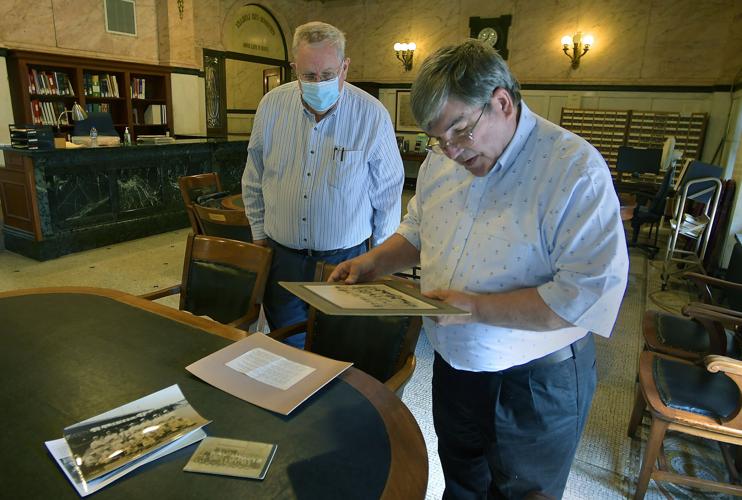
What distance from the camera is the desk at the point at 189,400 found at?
88 centimetres

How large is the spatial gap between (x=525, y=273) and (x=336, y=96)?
128 centimetres

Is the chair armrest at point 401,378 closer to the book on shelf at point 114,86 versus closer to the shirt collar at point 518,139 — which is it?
the shirt collar at point 518,139

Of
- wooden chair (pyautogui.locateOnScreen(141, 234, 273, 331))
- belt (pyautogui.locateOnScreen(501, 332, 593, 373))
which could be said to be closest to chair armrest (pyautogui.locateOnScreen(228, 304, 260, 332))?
wooden chair (pyautogui.locateOnScreen(141, 234, 273, 331))

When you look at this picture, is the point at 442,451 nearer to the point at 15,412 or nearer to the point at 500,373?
the point at 500,373

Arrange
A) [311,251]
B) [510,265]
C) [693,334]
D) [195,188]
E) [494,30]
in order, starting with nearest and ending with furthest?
[510,265], [311,251], [693,334], [195,188], [494,30]

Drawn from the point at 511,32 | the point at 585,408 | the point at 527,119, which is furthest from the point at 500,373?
the point at 511,32

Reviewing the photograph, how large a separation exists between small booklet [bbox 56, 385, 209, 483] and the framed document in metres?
0.36

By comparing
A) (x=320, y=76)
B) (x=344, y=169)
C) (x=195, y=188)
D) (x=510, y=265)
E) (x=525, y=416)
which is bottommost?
(x=525, y=416)

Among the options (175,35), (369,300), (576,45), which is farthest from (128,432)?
(576,45)

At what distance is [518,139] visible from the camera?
3.34ft

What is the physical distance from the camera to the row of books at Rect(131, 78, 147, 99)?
7.26 metres

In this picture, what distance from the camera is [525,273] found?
1007mm

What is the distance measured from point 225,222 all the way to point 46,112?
203 inches

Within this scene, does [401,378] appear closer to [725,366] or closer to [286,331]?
[286,331]
